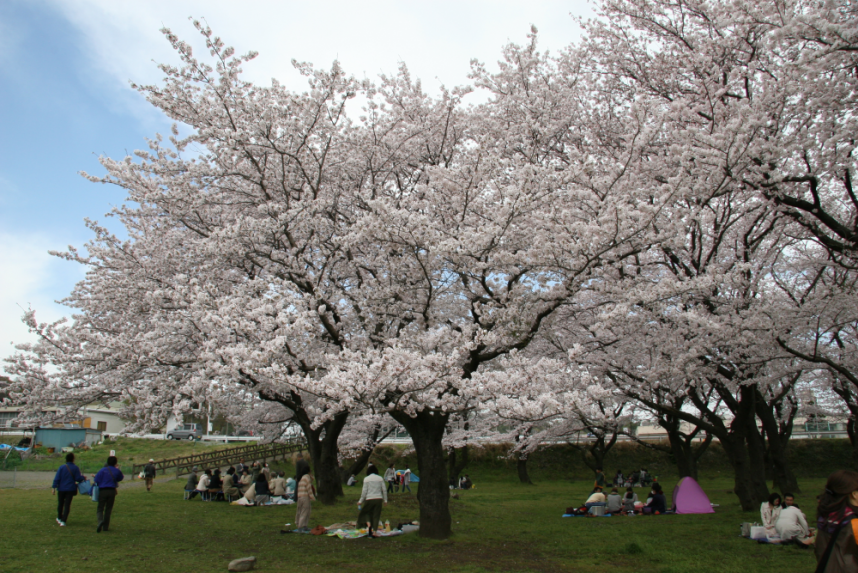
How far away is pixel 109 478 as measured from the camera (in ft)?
30.7

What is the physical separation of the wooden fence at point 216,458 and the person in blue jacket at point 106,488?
13354 mm

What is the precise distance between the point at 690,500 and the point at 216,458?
19678 millimetres

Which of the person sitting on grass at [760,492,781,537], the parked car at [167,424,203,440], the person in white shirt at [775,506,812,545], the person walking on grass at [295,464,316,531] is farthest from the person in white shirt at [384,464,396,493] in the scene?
the parked car at [167,424,203,440]

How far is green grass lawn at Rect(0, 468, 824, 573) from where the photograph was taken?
729 centimetres

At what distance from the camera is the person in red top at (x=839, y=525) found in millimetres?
3375

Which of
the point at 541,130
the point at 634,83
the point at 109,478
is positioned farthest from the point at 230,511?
the point at 634,83

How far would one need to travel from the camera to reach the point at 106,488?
30.6 ft

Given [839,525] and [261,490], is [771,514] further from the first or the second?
[261,490]

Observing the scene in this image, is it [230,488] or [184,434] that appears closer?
[230,488]

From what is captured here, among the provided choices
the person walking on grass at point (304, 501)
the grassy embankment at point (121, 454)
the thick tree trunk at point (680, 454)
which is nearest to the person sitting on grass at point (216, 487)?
the person walking on grass at point (304, 501)

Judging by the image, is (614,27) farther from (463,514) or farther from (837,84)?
(463,514)

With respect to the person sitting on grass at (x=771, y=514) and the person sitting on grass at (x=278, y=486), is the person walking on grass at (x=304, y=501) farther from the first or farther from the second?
the person sitting on grass at (x=771, y=514)

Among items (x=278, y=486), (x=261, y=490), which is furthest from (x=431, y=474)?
(x=278, y=486)

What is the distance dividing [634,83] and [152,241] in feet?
38.9
